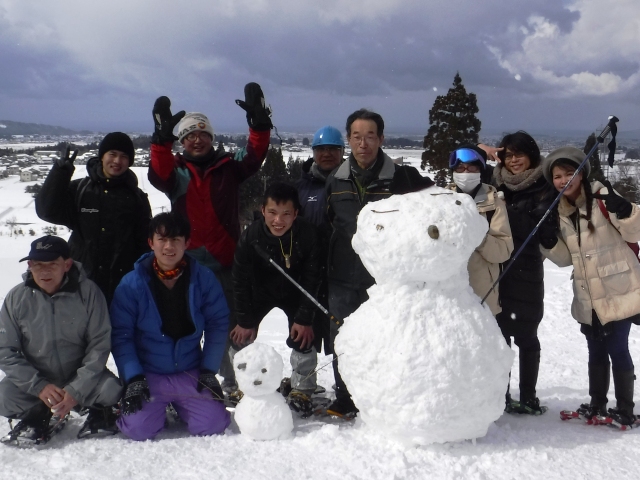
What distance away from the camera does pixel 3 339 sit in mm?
2730

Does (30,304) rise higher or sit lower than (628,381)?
higher

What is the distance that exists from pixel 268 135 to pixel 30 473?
2434mm

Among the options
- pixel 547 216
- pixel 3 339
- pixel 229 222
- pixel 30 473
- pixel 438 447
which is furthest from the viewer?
pixel 229 222

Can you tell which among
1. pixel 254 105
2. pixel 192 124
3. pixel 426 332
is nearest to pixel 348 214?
pixel 426 332

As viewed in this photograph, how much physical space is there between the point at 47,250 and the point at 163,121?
1.07 meters

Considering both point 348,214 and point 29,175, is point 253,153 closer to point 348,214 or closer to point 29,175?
point 348,214

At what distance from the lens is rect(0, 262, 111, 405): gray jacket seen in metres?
2.74

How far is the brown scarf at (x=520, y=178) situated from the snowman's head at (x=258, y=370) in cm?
178

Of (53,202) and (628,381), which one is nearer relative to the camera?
(628,381)

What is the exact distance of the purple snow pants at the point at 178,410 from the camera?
2768mm

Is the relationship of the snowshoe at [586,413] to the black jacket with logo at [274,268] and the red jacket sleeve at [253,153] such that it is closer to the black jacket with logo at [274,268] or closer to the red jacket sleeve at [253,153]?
the black jacket with logo at [274,268]

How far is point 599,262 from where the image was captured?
9.45ft

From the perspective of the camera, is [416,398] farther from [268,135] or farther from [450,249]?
[268,135]

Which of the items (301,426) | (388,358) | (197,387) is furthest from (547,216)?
(197,387)
